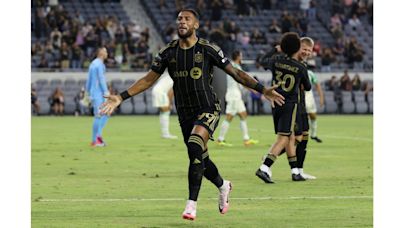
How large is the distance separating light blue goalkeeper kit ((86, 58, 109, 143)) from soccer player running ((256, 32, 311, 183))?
8.73 meters

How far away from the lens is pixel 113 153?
21.9m

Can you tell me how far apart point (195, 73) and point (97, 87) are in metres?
12.9

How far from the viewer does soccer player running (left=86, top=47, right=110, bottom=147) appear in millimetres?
23656

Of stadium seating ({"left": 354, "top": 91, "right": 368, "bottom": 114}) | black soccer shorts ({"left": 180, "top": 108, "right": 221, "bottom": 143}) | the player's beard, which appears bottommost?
stadium seating ({"left": 354, "top": 91, "right": 368, "bottom": 114})

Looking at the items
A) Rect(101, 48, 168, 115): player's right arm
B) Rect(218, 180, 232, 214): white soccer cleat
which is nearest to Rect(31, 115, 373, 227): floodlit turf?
Rect(218, 180, 232, 214): white soccer cleat

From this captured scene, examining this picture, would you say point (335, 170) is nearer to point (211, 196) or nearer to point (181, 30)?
point (211, 196)

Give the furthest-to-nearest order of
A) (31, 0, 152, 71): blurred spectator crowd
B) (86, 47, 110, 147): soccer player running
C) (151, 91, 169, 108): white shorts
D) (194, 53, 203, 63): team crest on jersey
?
(31, 0, 152, 71): blurred spectator crowd
(151, 91, 169, 108): white shorts
(86, 47, 110, 147): soccer player running
(194, 53, 203, 63): team crest on jersey

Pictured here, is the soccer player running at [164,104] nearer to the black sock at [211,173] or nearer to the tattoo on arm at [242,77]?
the black sock at [211,173]

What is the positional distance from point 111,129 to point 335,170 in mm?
15957

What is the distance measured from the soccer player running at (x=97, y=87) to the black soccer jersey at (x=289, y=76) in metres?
8.73

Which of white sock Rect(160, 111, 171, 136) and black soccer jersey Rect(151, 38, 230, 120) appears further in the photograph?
white sock Rect(160, 111, 171, 136)

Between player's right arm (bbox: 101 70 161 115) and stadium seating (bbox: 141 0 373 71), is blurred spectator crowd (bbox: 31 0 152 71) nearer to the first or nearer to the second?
stadium seating (bbox: 141 0 373 71)

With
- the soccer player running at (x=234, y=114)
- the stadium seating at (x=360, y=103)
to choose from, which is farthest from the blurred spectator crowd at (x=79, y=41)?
the soccer player running at (x=234, y=114)
